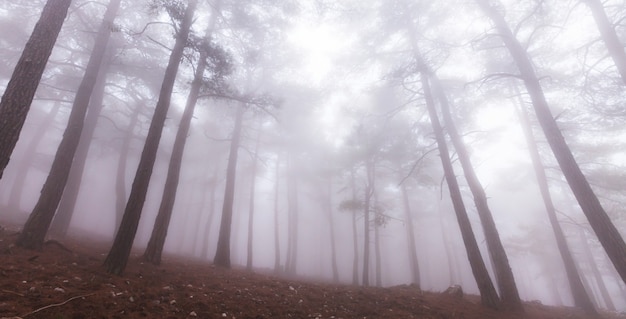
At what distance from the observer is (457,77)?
15.1m

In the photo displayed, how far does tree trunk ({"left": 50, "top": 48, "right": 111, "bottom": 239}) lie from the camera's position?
39.9 feet

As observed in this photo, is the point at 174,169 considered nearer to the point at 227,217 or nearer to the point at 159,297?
the point at 227,217

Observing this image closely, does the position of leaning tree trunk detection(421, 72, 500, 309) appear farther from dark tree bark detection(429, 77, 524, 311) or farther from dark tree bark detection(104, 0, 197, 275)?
dark tree bark detection(104, 0, 197, 275)

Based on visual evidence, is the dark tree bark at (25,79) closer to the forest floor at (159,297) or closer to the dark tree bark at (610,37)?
the forest floor at (159,297)

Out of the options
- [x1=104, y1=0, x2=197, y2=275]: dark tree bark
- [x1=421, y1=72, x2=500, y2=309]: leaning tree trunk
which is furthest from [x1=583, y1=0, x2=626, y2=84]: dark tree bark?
[x1=104, y1=0, x2=197, y2=275]: dark tree bark

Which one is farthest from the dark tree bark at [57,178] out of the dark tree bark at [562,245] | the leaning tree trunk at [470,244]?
the dark tree bark at [562,245]

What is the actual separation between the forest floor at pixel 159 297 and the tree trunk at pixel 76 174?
15.4ft

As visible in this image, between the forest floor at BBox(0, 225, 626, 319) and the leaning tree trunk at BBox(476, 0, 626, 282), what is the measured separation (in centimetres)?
329

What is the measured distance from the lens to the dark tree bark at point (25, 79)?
504cm

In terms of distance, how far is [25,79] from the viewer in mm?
5488

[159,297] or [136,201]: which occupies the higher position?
[136,201]

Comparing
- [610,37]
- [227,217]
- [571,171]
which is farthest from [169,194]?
[610,37]

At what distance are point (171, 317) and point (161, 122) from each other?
5.09 metres

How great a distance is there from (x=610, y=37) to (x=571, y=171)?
5.24m
